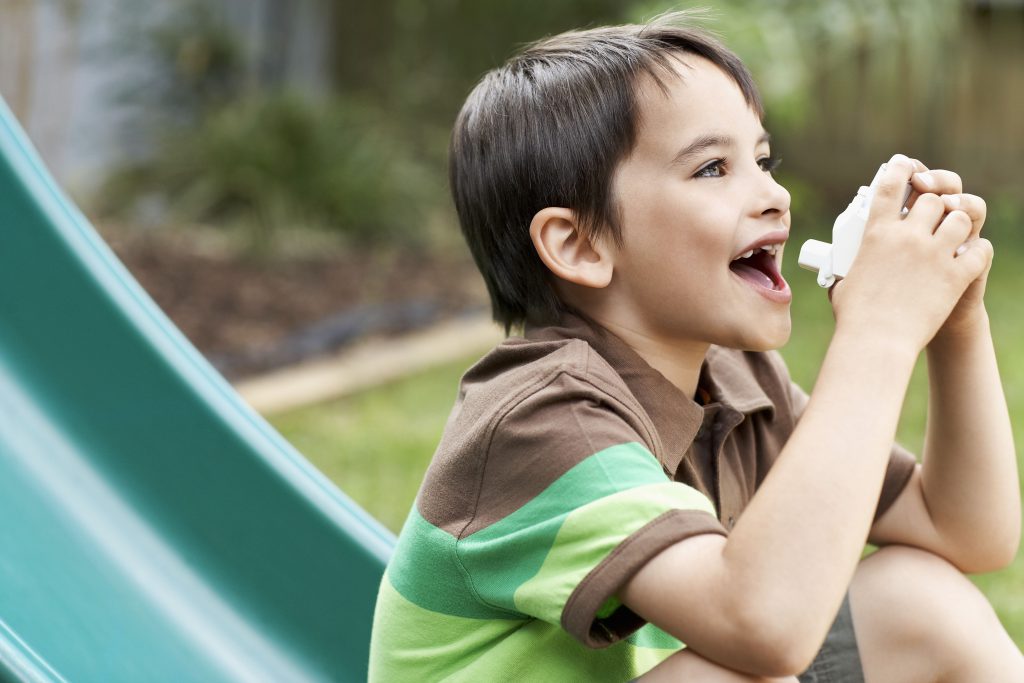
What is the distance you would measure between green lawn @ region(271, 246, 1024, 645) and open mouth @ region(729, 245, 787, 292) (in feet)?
3.82

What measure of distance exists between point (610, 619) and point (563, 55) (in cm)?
59

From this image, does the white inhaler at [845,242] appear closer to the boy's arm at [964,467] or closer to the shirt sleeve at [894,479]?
the boy's arm at [964,467]

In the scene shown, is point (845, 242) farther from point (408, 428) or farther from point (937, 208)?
point (408, 428)

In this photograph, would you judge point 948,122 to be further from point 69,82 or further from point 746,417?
point 746,417

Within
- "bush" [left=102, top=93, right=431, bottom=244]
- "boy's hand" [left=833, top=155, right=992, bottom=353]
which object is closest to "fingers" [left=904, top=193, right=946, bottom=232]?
"boy's hand" [left=833, top=155, right=992, bottom=353]

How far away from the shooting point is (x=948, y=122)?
281 inches

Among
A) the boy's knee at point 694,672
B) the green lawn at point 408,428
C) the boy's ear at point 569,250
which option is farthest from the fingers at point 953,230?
the green lawn at point 408,428

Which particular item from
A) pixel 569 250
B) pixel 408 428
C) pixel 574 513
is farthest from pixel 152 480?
pixel 408 428

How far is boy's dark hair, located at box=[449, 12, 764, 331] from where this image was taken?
1332 mm

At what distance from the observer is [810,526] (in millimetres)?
1077

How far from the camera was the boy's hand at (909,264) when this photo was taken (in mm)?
1181

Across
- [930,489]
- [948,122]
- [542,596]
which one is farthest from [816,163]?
[542,596]

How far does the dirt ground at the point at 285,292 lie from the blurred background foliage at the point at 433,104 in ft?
0.74

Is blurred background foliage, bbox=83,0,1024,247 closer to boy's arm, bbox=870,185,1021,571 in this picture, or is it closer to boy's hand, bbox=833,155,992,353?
boy's arm, bbox=870,185,1021,571
